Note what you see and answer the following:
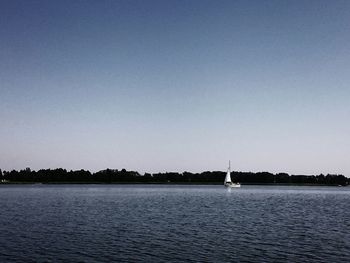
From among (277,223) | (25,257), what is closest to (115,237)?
(25,257)

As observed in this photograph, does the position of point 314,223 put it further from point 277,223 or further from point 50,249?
point 50,249

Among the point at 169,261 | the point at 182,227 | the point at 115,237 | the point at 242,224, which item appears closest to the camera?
→ the point at 169,261

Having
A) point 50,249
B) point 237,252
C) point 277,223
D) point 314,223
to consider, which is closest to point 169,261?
point 237,252

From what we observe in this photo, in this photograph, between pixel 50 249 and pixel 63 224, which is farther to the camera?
pixel 63 224

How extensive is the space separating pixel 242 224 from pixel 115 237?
23.4 m

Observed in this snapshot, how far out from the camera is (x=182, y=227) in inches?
2301

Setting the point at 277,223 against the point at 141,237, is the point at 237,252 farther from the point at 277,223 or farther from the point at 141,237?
the point at 277,223

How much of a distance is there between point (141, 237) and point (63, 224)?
18630 mm

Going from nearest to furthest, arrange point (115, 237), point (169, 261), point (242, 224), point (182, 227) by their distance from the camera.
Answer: point (169, 261) → point (115, 237) → point (182, 227) → point (242, 224)

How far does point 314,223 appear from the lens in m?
65.8

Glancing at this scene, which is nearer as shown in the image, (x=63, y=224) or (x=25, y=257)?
(x=25, y=257)

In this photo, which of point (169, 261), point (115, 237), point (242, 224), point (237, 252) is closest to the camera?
point (169, 261)

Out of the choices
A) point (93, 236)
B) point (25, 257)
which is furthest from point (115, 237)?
point (25, 257)

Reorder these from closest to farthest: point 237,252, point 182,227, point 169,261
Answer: point 169,261, point 237,252, point 182,227
